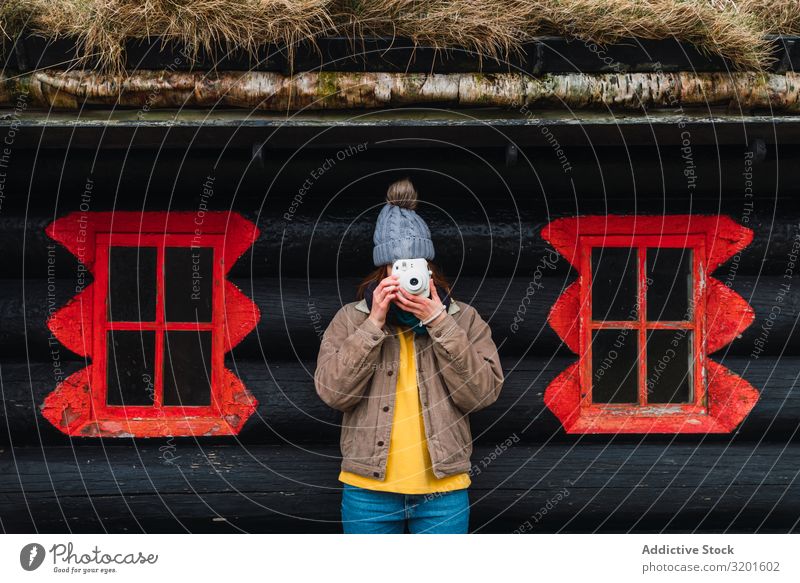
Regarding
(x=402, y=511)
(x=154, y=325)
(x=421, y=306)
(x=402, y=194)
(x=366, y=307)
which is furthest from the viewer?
(x=154, y=325)

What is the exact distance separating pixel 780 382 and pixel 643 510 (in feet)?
3.08

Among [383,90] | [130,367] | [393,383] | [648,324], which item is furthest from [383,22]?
[130,367]

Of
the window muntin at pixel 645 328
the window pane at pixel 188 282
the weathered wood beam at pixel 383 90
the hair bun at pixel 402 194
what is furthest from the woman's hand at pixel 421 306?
the window pane at pixel 188 282

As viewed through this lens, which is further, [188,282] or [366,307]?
[188,282]

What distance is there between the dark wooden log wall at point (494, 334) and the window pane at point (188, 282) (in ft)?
0.70

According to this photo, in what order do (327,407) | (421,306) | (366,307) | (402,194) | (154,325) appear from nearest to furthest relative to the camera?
(421,306), (366,307), (402,194), (327,407), (154,325)

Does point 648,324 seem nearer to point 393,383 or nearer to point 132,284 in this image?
point 393,383

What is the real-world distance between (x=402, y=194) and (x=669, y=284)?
1529mm

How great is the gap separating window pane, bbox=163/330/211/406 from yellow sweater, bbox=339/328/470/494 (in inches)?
43.3

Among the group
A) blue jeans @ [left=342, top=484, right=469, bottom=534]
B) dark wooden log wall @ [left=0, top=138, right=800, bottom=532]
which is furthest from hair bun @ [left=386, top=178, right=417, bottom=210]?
blue jeans @ [left=342, top=484, right=469, bottom=534]

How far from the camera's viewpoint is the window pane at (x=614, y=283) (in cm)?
386

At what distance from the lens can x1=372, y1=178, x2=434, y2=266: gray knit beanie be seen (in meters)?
3.12

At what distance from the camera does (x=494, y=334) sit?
377 cm

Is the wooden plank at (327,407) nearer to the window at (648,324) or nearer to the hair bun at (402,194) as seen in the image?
the window at (648,324)
